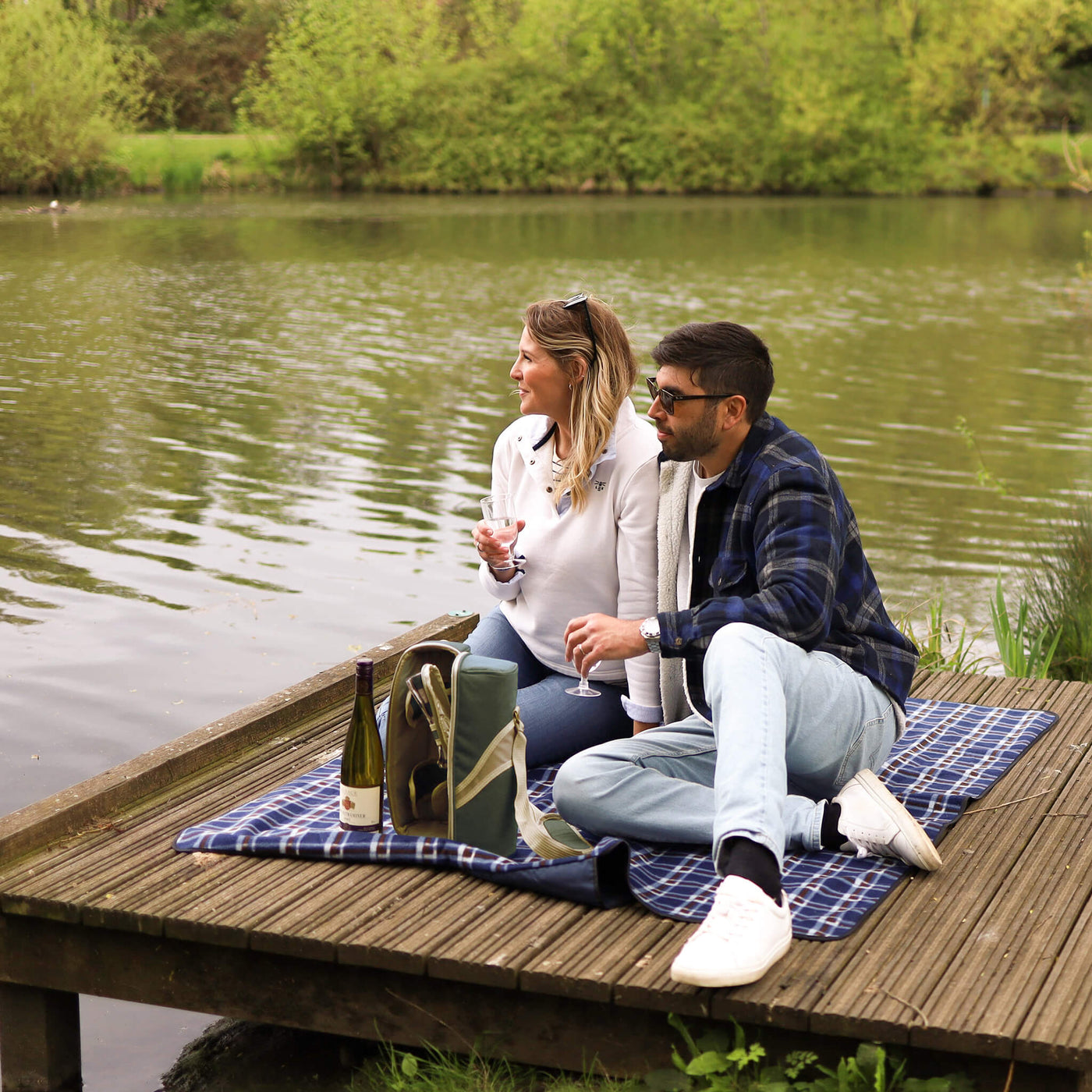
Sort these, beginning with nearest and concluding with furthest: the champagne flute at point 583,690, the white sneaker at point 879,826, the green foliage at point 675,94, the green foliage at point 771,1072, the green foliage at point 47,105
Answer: the green foliage at point 771,1072 < the white sneaker at point 879,826 < the champagne flute at point 583,690 < the green foliage at point 47,105 < the green foliage at point 675,94

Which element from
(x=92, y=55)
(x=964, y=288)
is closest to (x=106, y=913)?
(x=964, y=288)

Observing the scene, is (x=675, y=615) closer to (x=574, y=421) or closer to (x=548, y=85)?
(x=574, y=421)

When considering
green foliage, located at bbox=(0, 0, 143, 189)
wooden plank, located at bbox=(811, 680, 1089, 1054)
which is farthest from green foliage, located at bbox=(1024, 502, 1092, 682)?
green foliage, located at bbox=(0, 0, 143, 189)

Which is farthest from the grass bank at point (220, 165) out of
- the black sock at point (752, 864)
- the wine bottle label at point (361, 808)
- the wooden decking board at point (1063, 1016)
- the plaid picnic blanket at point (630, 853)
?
the wooden decking board at point (1063, 1016)

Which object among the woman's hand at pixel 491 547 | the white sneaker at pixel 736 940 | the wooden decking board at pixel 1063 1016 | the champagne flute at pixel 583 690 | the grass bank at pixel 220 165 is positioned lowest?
the wooden decking board at pixel 1063 1016

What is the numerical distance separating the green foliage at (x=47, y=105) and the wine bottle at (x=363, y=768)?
3682 centimetres

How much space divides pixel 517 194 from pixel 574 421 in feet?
142

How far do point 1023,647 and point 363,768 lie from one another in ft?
A: 10.4

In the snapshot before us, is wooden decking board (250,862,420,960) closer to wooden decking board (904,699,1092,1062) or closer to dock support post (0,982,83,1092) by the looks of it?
dock support post (0,982,83,1092)

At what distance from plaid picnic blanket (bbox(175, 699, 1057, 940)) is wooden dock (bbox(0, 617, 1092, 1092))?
0.12 ft

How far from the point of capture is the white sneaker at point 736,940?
248cm

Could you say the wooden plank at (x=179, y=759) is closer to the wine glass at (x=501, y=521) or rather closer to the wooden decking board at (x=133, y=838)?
the wooden decking board at (x=133, y=838)

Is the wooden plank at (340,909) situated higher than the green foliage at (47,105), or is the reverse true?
the green foliage at (47,105)

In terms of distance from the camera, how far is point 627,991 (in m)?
→ 2.54
